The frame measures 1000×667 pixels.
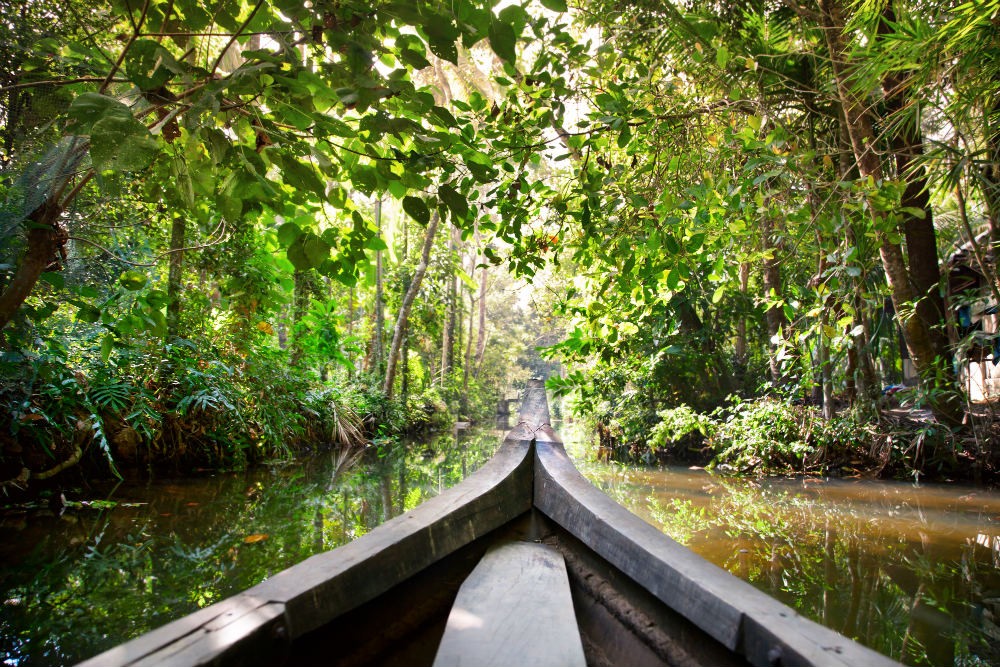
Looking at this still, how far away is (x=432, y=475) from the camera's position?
476cm

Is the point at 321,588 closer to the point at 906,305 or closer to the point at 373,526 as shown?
the point at 373,526

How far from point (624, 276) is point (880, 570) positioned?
5.28 ft

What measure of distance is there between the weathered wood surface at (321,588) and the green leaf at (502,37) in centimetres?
105

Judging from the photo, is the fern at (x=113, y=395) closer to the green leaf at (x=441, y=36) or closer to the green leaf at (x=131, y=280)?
the green leaf at (x=131, y=280)

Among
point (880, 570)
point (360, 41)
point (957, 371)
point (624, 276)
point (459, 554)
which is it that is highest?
point (360, 41)

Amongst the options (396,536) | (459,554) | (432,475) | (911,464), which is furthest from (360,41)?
(911,464)

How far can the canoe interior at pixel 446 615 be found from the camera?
1050 millimetres

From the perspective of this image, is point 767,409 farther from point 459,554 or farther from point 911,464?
point 459,554

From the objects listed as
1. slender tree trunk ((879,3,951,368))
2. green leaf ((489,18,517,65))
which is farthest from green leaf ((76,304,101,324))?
slender tree trunk ((879,3,951,368))

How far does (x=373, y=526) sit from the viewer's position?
2.79 m

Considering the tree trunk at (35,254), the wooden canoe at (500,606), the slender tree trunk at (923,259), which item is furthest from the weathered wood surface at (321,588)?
the slender tree trunk at (923,259)

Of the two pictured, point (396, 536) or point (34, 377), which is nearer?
point (396, 536)

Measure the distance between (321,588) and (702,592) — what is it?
66 centimetres

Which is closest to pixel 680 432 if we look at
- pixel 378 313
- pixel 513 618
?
pixel 513 618
